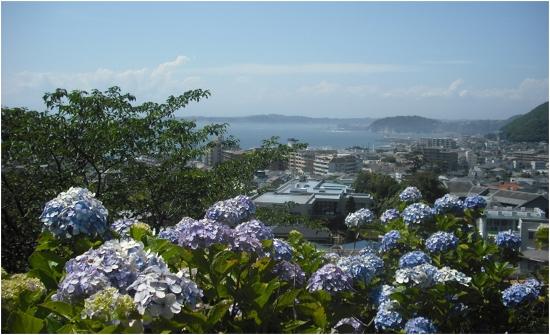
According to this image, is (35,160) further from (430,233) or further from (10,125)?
Answer: (430,233)

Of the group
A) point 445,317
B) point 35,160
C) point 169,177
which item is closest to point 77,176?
point 35,160

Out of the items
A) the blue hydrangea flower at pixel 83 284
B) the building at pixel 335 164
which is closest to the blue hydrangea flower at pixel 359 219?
the blue hydrangea flower at pixel 83 284

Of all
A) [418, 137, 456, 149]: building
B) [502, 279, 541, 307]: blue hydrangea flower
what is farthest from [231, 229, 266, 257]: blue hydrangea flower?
[418, 137, 456, 149]: building

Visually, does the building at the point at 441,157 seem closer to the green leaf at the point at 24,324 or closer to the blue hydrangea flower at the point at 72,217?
the blue hydrangea flower at the point at 72,217

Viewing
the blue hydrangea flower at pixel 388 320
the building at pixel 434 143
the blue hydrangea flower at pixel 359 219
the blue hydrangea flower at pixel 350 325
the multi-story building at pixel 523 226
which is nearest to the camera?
the blue hydrangea flower at pixel 350 325

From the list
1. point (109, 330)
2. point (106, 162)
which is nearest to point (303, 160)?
point (106, 162)

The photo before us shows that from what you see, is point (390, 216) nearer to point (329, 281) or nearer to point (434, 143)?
point (329, 281)
